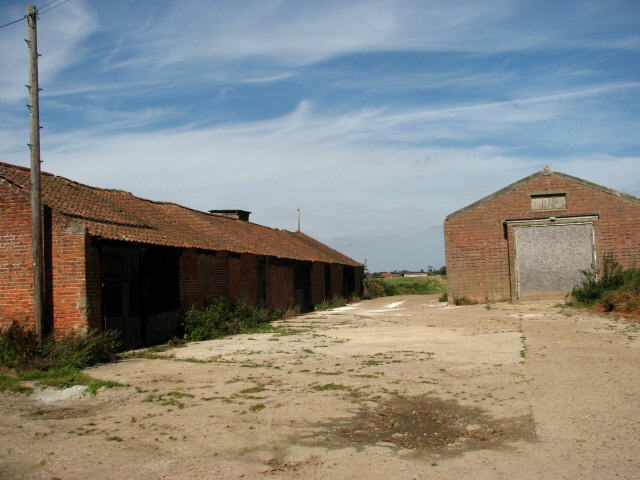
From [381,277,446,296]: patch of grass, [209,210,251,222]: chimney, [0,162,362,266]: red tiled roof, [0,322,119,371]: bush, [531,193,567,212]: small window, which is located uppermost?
[209,210,251,222]: chimney

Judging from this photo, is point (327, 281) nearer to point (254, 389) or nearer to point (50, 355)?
point (50, 355)

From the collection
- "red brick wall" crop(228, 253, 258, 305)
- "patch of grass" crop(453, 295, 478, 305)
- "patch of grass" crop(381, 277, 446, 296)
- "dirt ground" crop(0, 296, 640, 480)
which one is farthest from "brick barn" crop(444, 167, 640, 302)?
"patch of grass" crop(381, 277, 446, 296)

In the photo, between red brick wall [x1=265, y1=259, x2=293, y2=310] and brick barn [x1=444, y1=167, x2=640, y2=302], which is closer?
red brick wall [x1=265, y1=259, x2=293, y2=310]

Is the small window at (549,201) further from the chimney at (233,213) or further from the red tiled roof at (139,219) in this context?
the chimney at (233,213)

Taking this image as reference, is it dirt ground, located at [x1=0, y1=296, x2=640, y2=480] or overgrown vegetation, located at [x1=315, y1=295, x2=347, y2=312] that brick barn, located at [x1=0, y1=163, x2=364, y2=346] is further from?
overgrown vegetation, located at [x1=315, y1=295, x2=347, y2=312]

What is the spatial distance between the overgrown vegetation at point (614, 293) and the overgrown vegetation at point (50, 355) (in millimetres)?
14685

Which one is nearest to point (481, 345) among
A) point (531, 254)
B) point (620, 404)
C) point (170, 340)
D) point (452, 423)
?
point (620, 404)

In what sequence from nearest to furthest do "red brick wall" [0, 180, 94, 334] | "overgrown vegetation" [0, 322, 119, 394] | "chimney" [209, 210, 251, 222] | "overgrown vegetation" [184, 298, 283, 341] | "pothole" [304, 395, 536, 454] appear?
"pothole" [304, 395, 536, 454] → "overgrown vegetation" [0, 322, 119, 394] → "red brick wall" [0, 180, 94, 334] → "overgrown vegetation" [184, 298, 283, 341] → "chimney" [209, 210, 251, 222]

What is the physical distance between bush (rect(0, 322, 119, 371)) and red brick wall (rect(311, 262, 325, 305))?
17.9 meters

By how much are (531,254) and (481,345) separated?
13.9m

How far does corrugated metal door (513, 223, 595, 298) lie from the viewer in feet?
81.3

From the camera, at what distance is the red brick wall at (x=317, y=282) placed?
29.2 metres

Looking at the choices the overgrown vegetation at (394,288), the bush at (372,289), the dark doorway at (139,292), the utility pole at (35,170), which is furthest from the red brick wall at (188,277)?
the bush at (372,289)

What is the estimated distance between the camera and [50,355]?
417 inches
